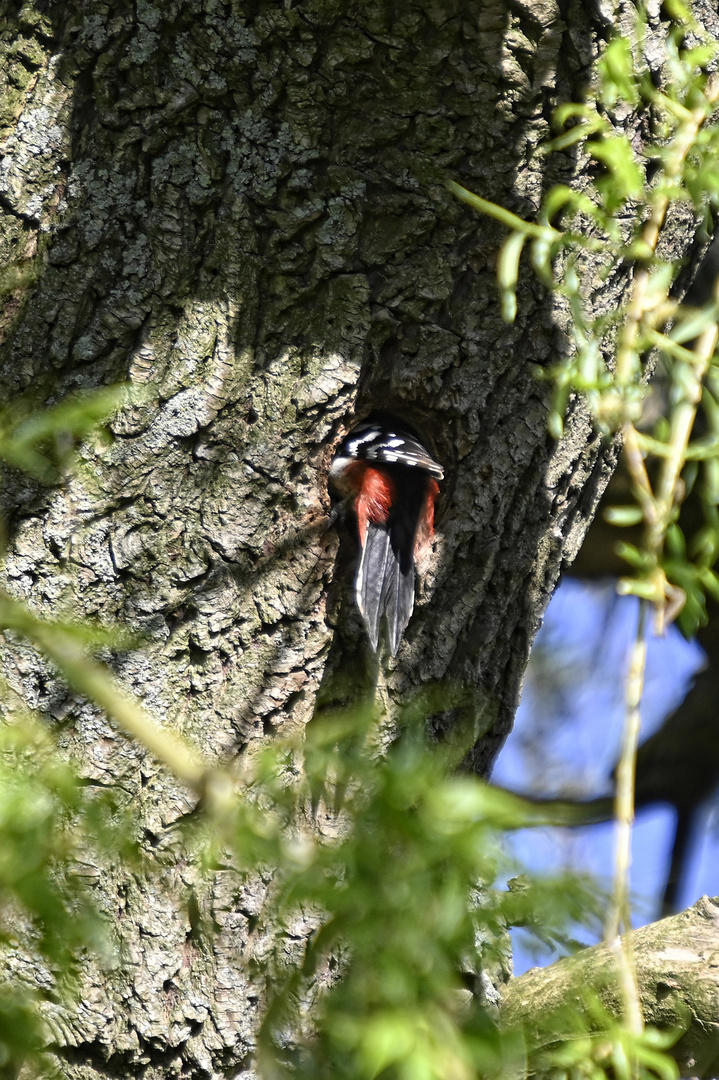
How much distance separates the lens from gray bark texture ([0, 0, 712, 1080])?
5.33 feet

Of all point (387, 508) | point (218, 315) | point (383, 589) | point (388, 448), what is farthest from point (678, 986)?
point (218, 315)

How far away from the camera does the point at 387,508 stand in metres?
2.22

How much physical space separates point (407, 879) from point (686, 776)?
3733 mm

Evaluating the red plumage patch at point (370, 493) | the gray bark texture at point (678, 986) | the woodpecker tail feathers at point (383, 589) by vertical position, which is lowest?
the gray bark texture at point (678, 986)

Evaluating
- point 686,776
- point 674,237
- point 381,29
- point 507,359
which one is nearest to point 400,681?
point 507,359

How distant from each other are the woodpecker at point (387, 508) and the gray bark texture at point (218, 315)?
0.43 feet

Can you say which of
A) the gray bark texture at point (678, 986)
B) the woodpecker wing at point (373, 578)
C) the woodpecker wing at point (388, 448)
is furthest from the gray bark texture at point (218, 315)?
the gray bark texture at point (678, 986)

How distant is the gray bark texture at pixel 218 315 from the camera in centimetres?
162

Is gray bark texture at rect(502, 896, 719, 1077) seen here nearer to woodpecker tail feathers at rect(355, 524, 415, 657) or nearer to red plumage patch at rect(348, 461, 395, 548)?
woodpecker tail feathers at rect(355, 524, 415, 657)

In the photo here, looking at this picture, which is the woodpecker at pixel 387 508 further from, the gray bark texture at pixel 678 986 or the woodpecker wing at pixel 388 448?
the gray bark texture at pixel 678 986

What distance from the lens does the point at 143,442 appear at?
66.7 inches

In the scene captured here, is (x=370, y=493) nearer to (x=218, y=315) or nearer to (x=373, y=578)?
(x=373, y=578)

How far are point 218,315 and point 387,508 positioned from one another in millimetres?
674

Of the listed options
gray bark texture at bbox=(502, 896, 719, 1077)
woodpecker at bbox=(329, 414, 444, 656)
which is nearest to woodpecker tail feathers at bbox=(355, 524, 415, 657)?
woodpecker at bbox=(329, 414, 444, 656)
